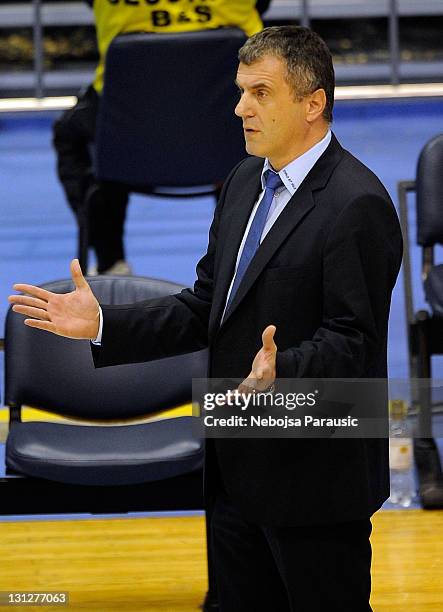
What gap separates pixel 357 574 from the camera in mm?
2586

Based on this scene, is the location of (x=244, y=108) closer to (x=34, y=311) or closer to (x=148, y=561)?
(x=34, y=311)

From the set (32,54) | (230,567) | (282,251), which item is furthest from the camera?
(32,54)

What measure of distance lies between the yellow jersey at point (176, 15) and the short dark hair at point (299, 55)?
301 centimetres

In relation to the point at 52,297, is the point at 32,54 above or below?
below

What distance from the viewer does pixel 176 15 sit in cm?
548

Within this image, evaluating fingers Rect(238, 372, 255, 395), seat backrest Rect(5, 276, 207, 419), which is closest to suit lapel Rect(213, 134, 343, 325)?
fingers Rect(238, 372, 255, 395)

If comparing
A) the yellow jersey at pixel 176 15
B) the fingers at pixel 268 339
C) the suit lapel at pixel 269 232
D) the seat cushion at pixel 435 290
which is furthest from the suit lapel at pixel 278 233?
the yellow jersey at pixel 176 15

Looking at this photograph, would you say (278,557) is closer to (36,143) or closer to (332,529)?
(332,529)

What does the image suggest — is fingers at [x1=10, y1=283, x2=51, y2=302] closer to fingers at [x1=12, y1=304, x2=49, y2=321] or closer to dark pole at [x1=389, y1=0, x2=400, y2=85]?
fingers at [x1=12, y1=304, x2=49, y2=321]

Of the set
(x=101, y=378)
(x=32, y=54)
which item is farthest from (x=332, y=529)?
(x=32, y=54)

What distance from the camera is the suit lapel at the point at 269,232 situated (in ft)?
8.13

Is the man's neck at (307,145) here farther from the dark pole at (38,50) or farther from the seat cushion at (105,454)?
the dark pole at (38,50)

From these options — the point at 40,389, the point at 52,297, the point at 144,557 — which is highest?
the point at 52,297

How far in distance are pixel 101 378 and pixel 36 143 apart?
6747mm
